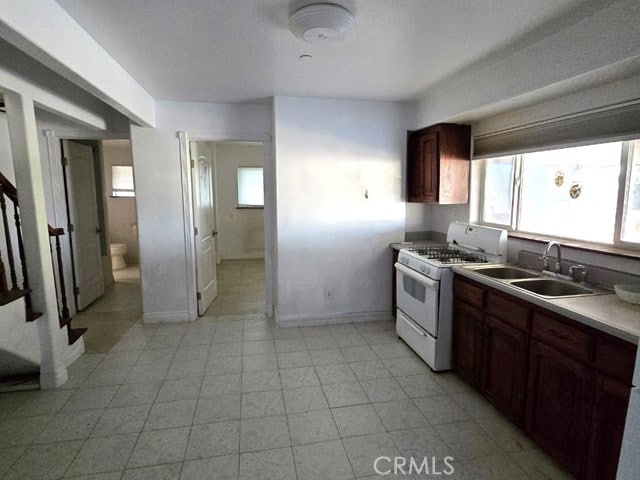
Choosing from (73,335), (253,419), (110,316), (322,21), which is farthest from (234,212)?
(322,21)

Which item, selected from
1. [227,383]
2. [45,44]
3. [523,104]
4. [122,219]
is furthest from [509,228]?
[122,219]

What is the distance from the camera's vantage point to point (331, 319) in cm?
388

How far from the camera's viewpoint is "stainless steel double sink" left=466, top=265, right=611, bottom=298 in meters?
2.12

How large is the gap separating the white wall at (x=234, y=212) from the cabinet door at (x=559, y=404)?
6.00 metres

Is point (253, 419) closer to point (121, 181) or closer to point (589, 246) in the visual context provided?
point (589, 246)

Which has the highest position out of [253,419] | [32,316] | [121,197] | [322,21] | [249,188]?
[322,21]

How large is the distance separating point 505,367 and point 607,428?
67 centimetres

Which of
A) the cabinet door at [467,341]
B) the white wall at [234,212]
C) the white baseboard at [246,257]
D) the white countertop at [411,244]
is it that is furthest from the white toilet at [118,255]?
the cabinet door at [467,341]

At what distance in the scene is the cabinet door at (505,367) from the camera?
2.06m

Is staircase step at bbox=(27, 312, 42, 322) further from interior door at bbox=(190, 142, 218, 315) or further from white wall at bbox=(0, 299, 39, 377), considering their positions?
interior door at bbox=(190, 142, 218, 315)

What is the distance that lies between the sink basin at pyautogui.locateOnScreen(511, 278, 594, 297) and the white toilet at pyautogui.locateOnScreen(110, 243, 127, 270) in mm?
6160

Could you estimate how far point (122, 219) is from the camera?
680 centimetres

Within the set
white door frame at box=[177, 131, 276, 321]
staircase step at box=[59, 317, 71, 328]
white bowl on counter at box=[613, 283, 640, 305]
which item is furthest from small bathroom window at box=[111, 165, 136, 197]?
white bowl on counter at box=[613, 283, 640, 305]

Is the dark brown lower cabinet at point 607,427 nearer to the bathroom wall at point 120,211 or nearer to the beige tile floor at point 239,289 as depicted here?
the beige tile floor at point 239,289
